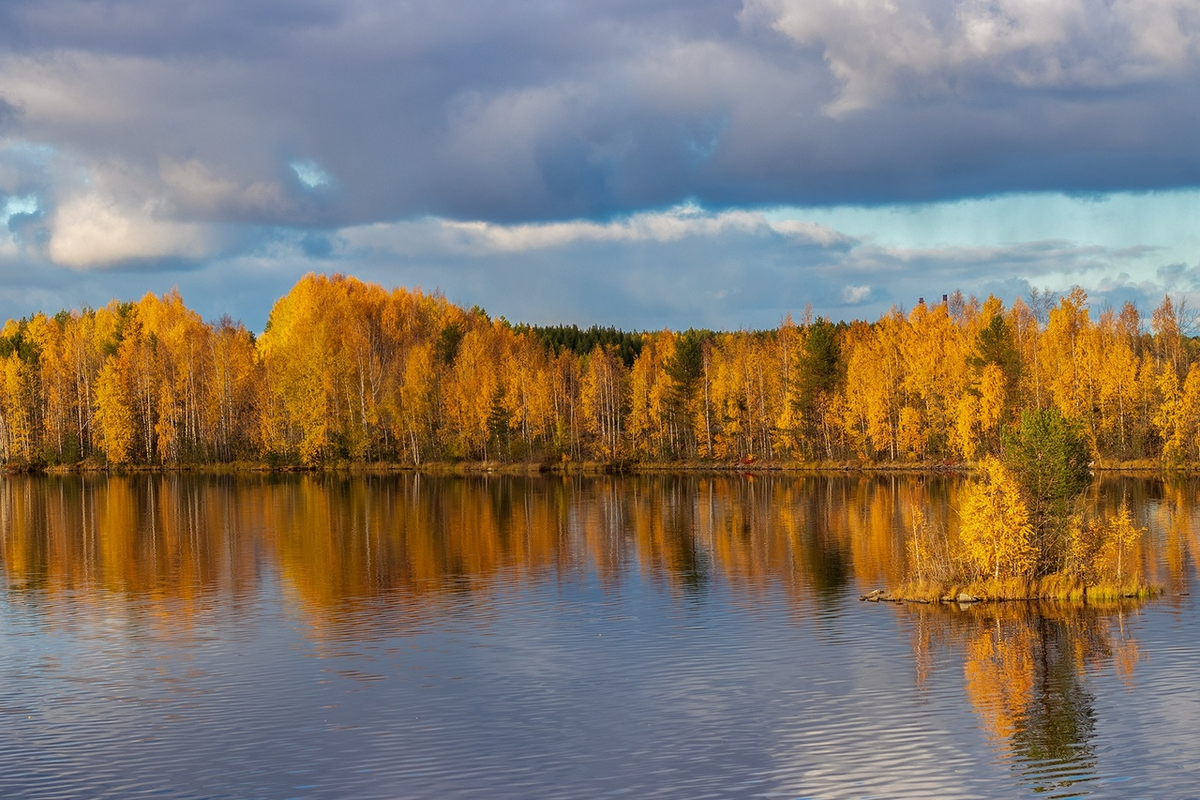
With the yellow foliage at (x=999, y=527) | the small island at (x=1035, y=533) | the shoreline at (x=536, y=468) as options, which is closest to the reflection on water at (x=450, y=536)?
the small island at (x=1035, y=533)

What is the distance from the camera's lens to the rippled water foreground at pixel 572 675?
64.0 feet

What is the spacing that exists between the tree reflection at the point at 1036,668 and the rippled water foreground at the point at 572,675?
0.08 m

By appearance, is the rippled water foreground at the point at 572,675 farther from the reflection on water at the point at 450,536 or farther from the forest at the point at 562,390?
the forest at the point at 562,390

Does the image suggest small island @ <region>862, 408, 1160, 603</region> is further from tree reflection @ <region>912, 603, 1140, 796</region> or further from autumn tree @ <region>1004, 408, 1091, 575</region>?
tree reflection @ <region>912, 603, 1140, 796</region>

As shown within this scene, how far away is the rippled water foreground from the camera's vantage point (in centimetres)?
1950

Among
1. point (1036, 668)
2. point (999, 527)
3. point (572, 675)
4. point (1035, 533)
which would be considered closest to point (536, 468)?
point (1035, 533)

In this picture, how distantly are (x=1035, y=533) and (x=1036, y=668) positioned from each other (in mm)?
7010

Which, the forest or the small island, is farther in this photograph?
the forest

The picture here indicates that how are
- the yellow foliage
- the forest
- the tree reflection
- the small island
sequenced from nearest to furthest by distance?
the tree reflection → the yellow foliage → the small island → the forest

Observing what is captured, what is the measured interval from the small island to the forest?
193 ft

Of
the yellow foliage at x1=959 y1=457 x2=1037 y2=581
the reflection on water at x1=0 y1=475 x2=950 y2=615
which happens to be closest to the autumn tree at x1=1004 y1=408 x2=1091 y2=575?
the yellow foliage at x1=959 y1=457 x2=1037 y2=581

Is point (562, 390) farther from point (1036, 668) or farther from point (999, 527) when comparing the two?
point (1036, 668)

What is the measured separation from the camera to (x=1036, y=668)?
25.8 meters

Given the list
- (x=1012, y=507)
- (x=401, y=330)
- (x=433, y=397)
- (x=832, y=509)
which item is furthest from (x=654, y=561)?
(x=401, y=330)
